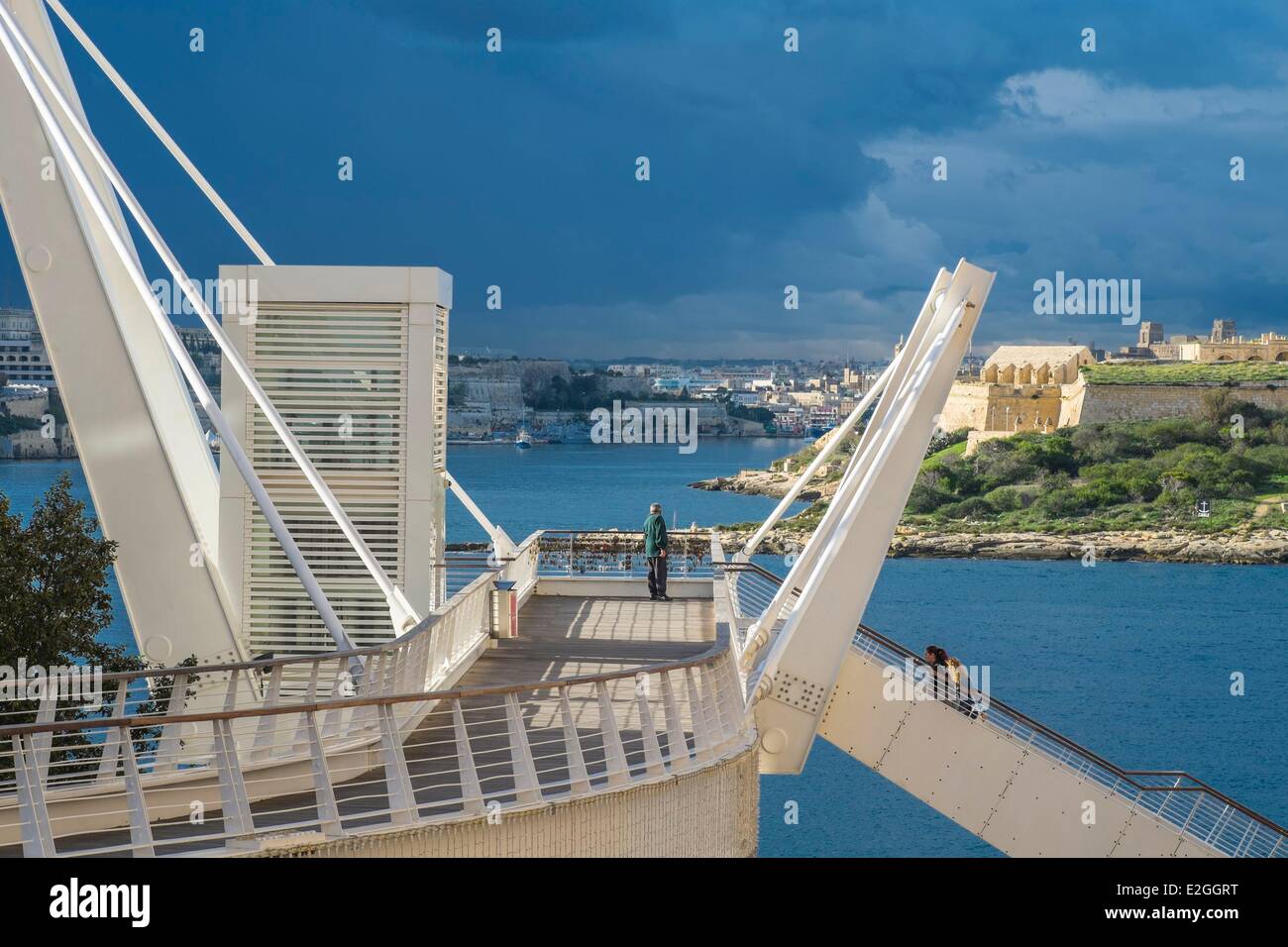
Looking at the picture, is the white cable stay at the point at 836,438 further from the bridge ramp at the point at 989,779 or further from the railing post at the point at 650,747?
the railing post at the point at 650,747

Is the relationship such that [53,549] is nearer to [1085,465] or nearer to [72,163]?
[72,163]

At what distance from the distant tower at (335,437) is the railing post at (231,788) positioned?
31.5 ft

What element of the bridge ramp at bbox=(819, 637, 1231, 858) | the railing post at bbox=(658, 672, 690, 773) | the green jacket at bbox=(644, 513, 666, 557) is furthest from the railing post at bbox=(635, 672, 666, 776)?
the green jacket at bbox=(644, 513, 666, 557)

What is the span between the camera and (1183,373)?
14738cm

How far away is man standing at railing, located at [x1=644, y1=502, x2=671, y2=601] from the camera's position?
18.6 meters

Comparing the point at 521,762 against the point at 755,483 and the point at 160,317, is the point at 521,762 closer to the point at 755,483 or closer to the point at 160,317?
the point at 160,317

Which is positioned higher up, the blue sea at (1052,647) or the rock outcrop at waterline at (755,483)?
the rock outcrop at waterline at (755,483)

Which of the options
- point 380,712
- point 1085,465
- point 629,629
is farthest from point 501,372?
point 380,712

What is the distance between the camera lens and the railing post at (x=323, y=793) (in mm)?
7219

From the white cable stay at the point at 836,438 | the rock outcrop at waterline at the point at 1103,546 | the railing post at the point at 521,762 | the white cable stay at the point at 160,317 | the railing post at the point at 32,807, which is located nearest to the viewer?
the railing post at the point at 32,807

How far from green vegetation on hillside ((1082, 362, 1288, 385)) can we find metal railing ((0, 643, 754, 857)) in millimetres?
140669

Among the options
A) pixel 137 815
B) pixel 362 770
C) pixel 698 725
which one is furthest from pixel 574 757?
pixel 137 815

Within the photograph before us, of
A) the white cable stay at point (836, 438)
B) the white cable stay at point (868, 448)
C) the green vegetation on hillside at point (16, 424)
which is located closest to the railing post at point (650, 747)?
the white cable stay at point (868, 448)
